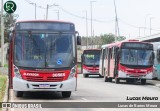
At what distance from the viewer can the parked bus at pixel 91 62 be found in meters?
54.0

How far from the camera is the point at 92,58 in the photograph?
180ft

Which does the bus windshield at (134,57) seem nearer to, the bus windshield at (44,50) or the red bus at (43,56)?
the red bus at (43,56)

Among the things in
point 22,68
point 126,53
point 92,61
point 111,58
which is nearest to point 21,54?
point 22,68

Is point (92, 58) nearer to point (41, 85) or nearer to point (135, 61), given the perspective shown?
point (135, 61)

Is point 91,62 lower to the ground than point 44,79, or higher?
lower

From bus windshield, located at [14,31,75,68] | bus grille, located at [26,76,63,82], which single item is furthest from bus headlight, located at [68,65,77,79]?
bus grille, located at [26,76,63,82]

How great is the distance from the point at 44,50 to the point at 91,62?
3295cm

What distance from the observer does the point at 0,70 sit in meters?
49.5

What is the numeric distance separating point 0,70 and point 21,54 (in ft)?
93.7

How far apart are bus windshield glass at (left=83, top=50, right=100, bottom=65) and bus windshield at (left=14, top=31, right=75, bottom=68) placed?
32299mm

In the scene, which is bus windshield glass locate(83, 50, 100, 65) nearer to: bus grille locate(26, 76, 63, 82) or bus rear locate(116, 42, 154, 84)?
bus rear locate(116, 42, 154, 84)

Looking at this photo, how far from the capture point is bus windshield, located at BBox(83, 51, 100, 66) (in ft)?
178

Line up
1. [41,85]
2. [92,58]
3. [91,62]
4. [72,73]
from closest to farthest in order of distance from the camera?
1. [41,85]
2. [72,73]
3. [91,62]
4. [92,58]

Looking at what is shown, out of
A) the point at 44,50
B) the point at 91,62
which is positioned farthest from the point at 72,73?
A: the point at 91,62
